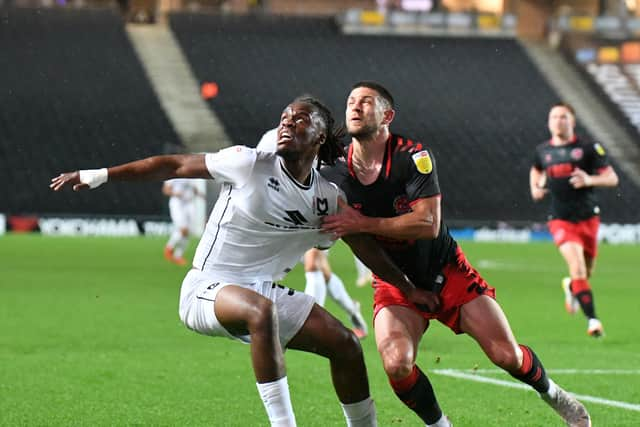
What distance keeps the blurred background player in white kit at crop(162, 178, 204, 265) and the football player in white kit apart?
47.9 ft

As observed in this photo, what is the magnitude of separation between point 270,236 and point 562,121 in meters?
6.80

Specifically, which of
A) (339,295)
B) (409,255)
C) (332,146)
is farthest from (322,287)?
(332,146)

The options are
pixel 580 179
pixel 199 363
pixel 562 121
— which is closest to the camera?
pixel 199 363

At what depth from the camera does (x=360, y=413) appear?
6055mm

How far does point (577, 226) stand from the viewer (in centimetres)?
1218

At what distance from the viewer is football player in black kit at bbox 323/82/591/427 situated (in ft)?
19.8

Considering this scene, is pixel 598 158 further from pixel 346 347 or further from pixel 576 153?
pixel 346 347

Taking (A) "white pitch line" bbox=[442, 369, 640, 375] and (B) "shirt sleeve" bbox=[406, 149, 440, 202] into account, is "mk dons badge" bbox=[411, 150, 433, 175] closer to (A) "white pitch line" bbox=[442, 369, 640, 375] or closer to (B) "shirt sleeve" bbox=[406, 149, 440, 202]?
(B) "shirt sleeve" bbox=[406, 149, 440, 202]

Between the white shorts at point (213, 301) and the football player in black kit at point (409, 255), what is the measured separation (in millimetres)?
424

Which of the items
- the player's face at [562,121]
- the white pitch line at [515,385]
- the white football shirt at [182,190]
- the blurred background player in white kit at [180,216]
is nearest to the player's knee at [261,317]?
the white pitch line at [515,385]

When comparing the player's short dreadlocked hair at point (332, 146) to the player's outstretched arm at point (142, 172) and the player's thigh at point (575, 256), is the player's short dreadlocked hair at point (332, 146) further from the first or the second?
the player's thigh at point (575, 256)

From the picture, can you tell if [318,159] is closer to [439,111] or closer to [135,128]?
→ [135,128]

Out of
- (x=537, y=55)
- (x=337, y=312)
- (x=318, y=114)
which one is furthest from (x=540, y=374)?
(x=537, y=55)

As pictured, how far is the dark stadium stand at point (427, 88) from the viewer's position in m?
34.2
